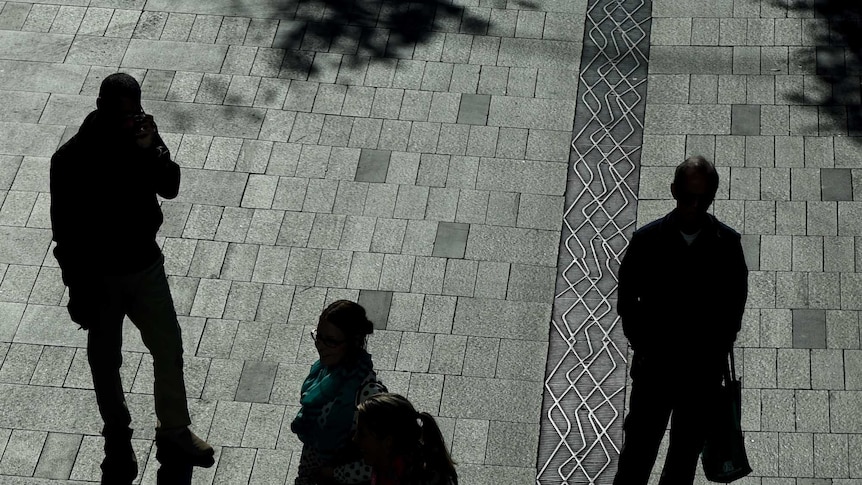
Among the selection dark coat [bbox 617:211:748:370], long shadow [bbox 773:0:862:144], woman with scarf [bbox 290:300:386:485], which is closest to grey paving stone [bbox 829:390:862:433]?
dark coat [bbox 617:211:748:370]

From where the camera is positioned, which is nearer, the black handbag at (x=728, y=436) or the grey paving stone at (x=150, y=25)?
the black handbag at (x=728, y=436)

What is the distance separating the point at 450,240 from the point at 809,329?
2.38 m

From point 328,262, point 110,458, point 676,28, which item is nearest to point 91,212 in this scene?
point 110,458

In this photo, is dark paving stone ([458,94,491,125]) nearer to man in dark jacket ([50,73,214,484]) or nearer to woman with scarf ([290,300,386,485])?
man in dark jacket ([50,73,214,484])

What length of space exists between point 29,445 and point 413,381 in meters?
2.26

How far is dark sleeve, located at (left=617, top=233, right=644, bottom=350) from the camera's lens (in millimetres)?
5973

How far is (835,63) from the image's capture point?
9.64 m

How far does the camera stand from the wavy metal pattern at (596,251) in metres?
7.31

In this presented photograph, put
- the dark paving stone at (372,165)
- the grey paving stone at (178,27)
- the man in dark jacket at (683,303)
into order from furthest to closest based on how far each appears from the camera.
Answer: the grey paving stone at (178,27), the dark paving stone at (372,165), the man in dark jacket at (683,303)

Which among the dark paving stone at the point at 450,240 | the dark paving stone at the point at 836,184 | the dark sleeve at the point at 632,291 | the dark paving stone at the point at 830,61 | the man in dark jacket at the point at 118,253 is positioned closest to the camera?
the dark sleeve at the point at 632,291

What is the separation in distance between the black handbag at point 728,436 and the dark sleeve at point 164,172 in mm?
2935

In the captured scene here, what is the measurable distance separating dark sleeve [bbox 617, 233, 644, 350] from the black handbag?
48cm

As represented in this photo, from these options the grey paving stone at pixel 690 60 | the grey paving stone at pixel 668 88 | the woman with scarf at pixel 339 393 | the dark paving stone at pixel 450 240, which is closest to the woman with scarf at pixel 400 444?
the woman with scarf at pixel 339 393

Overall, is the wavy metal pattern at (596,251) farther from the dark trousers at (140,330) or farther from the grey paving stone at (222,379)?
the dark trousers at (140,330)
